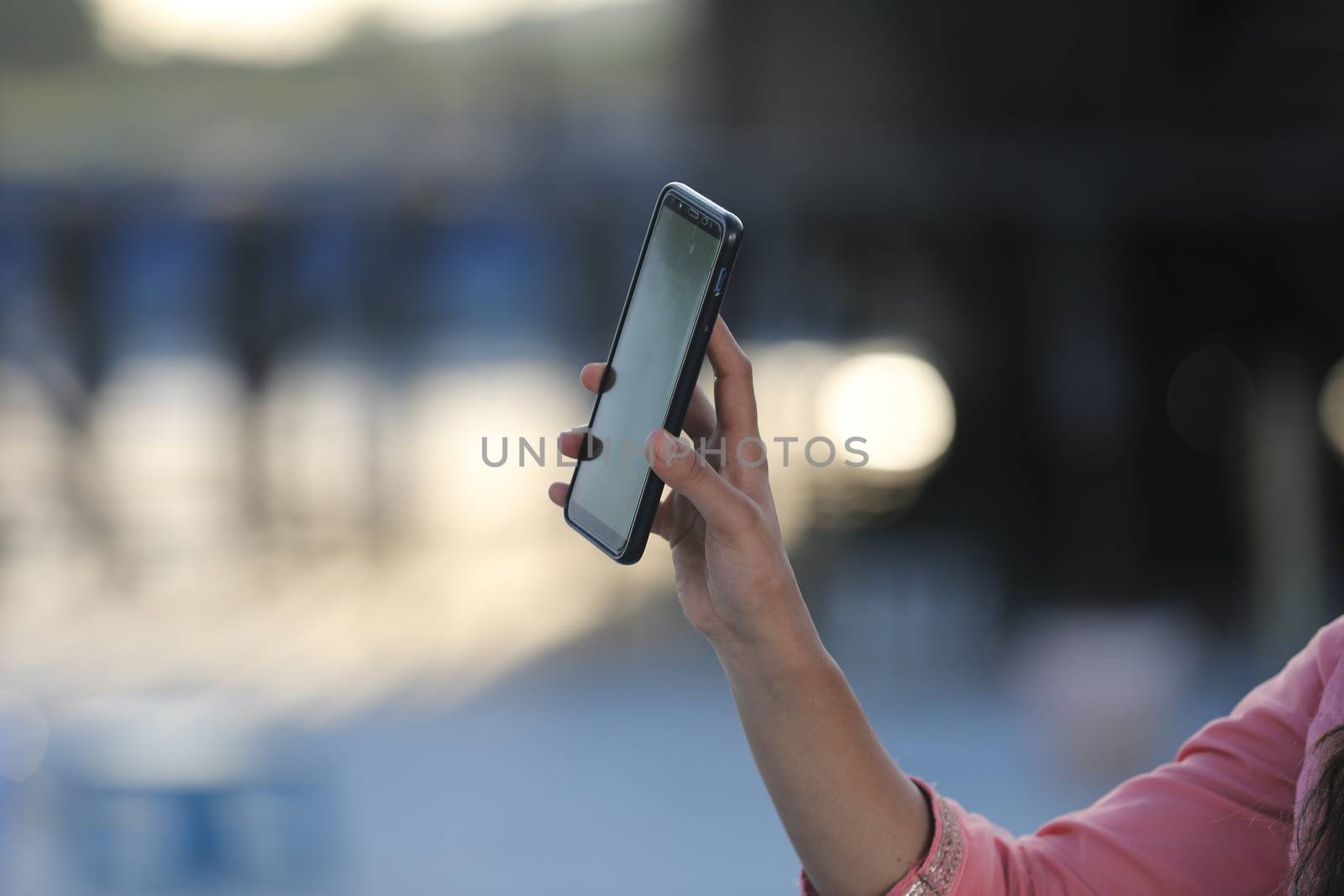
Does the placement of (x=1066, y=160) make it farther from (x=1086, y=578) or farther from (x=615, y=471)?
(x=615, y=471)

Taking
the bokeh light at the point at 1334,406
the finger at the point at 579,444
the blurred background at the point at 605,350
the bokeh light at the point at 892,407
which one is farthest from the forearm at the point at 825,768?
the bokeh light at the point at 1334,406

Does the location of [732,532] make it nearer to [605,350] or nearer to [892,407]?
[605,350]

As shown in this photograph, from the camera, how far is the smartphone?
0.76m

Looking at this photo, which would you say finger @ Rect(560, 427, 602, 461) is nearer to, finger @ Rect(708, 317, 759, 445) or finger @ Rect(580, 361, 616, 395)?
finger @ Rect(580, 361, 616, 395)

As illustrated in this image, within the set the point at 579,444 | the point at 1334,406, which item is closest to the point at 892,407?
the point at 1334,406

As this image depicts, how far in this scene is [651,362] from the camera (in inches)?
32.4

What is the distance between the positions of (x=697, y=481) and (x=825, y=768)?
8.8 inches

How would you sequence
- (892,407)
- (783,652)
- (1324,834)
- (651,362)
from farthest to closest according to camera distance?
1. (892,407)
2. (651,362)
3. (783,652)
4. (1324,834)

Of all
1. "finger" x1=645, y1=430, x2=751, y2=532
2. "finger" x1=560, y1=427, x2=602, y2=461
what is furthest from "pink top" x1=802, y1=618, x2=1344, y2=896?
"finger" x1=560, y1=427, x2=602, y2=461

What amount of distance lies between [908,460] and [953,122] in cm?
172

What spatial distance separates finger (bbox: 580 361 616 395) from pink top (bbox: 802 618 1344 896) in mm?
401

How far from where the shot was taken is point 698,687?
16.1 feet

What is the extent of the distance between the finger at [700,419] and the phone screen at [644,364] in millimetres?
46

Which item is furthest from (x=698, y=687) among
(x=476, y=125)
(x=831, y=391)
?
(x=476, y=125)
